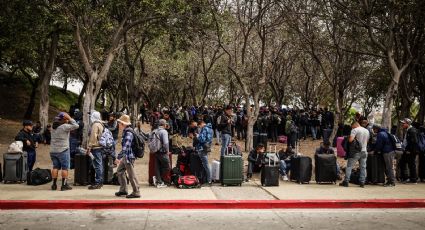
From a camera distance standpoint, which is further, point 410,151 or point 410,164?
point 410,164

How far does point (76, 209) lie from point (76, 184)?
7.88ft

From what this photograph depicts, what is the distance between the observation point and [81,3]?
17.4 metres

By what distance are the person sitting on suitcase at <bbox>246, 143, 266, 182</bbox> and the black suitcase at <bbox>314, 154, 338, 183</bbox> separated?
57.6 inches

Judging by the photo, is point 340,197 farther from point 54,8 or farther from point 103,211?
point 54,8

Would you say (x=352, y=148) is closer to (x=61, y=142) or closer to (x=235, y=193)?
(x=235, y=193)

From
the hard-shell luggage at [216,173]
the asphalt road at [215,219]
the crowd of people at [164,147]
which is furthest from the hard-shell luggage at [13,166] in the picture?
the hard-shell luggage at [216,173]

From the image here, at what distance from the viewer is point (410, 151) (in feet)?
44.3

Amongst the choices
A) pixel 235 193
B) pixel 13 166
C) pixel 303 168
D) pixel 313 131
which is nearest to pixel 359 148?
pixel 303 168

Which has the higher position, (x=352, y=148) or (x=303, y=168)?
(x=352, y=148)

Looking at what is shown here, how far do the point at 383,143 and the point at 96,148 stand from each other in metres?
7.15

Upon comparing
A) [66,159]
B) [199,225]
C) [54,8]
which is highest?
[54,8]

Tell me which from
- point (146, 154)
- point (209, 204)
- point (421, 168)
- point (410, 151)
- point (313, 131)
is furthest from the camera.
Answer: point (313, 131)

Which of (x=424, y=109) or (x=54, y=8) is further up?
(x=54, y=8)

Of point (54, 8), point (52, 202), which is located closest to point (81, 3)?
point (54, 8)
